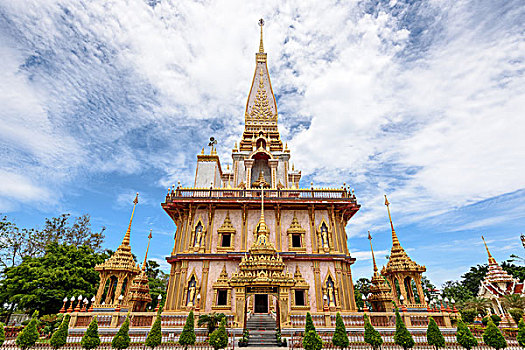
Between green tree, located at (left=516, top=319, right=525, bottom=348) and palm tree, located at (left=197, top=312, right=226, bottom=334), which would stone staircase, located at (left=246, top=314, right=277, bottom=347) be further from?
green tree, located at (left=516, top=319, right=525, bottom=348)

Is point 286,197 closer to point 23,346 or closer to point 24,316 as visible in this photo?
point 23,346

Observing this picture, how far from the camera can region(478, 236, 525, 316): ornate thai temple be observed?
25625mm

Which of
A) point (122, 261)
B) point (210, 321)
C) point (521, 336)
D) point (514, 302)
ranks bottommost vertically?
point (521, 336)

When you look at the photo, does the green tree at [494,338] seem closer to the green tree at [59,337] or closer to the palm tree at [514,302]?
the palm tree at [514,302]

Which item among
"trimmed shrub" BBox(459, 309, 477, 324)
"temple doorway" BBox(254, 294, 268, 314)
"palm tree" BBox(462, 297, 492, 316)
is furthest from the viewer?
"palm tree" BBox(462, 297, 492, 316)

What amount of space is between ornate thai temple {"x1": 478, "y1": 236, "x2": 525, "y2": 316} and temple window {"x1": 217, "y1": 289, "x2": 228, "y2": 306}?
24.2 meters

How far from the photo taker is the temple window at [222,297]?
62.6ft

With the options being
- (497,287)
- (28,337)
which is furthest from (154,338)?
(497,287)

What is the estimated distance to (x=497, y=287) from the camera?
2700 cm

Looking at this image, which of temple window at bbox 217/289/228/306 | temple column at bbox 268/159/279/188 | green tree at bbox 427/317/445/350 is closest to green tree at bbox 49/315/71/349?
temple window at bbox 217/289/228/306

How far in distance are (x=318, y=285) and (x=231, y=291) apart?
605cm

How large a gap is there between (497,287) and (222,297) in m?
26.8

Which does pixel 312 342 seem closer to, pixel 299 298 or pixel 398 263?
pixel 299 298

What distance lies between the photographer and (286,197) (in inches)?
842
